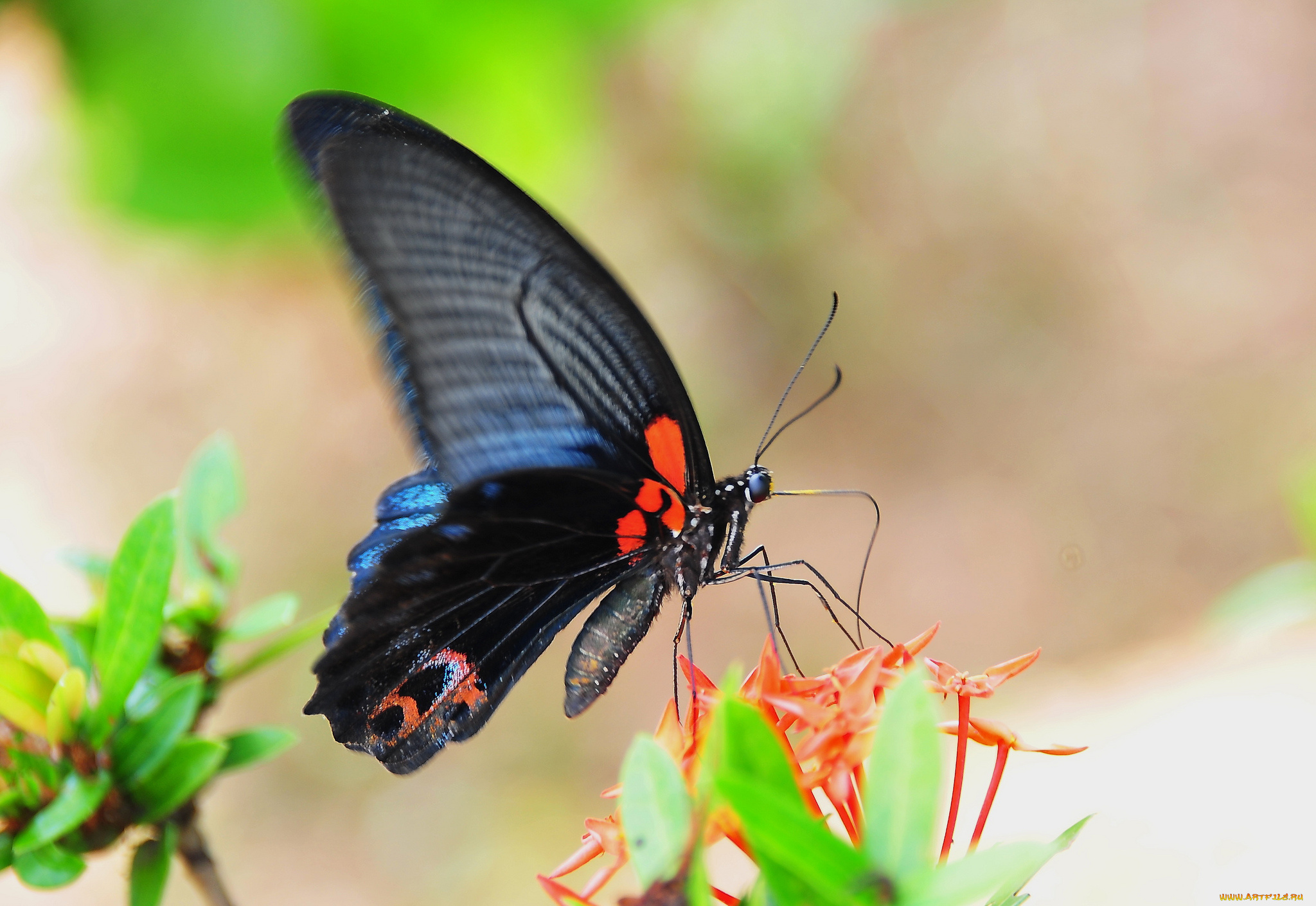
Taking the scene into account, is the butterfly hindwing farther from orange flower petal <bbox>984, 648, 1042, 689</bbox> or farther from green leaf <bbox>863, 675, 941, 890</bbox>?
green leaf <bbox>863, 675, 941, 890</bbox>

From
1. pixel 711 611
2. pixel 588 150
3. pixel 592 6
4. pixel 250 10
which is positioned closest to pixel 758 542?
pixel 711 611

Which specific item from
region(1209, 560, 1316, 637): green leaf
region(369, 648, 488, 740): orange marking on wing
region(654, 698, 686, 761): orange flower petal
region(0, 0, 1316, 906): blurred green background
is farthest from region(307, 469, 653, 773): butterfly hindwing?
region(0, 0, 1316, 906): blurred green background

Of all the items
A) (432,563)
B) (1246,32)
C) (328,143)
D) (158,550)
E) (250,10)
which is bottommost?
(158,550)

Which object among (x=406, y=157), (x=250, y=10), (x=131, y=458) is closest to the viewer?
(x=406, y=157)

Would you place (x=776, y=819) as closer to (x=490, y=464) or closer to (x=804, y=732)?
(x=804, y=732)

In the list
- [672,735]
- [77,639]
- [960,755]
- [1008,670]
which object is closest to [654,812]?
[672,735]

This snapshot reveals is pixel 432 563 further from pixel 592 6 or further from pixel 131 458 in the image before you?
pixel 131 458
